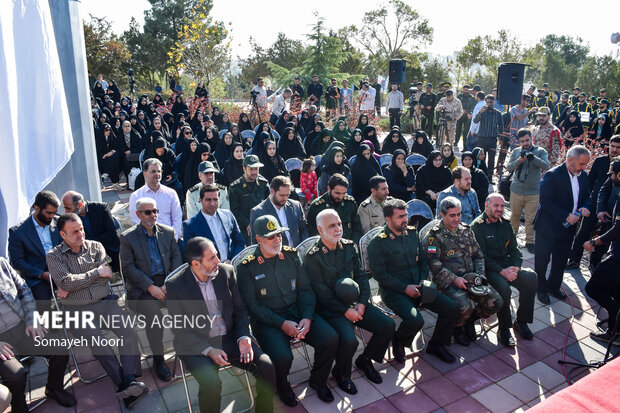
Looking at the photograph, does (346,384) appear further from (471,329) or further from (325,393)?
(471,329)

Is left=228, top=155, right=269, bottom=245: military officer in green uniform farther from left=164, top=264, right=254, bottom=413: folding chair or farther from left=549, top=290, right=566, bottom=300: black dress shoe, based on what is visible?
left=549, top=290, right=566, bottom=300: black dress shoe

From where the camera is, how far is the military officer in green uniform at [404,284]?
414 centimetres

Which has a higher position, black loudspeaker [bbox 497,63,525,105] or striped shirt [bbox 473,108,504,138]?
black loudspeaker [bbox 497,63,525,105]

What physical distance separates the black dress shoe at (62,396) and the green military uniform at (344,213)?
2997 mm

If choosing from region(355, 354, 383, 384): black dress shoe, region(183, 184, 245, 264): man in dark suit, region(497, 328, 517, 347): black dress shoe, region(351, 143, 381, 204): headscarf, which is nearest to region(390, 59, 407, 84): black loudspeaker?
region(351, 143, 381, 204): headscarf

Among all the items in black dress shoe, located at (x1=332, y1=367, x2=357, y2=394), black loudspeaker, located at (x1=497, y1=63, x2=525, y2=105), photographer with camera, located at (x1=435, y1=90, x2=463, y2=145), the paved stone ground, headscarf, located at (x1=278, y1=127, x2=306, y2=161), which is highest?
black loudspeaker, located at (x1=497, y1=63, x2=525, y2=105)

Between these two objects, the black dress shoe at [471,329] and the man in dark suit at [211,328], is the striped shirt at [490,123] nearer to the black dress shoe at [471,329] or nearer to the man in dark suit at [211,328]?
the black dress shoe at [471,329]

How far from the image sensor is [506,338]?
14.6 feet

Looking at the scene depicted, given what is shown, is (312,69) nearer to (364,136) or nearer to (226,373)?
(364,136)

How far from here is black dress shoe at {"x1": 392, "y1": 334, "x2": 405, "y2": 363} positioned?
4168 mm

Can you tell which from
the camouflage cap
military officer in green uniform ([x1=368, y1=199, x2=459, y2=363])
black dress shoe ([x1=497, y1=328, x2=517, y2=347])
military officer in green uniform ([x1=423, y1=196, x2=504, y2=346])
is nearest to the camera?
the camouflage cap

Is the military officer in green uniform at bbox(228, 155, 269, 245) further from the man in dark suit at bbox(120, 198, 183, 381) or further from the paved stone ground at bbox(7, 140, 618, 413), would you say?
the paved stone ground at bbox(7, 140, 618, 413)

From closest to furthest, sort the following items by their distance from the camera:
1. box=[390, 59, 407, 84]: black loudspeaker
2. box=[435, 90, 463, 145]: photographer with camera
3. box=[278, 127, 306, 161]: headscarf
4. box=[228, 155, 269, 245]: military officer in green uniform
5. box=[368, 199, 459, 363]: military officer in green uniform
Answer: box=[368, 199, 459, 363]: military officer in green uniform < box=[228, 155, 269, 245]: military officer in green uniform < box=[278, 127, 306, 161]: headscarf < box=[435, 90, 463, 145]: photographer with camera < box=[390, 59, 407, 84]: black loudspeaker

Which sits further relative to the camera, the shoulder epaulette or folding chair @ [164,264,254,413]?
the shoulder epaulette
